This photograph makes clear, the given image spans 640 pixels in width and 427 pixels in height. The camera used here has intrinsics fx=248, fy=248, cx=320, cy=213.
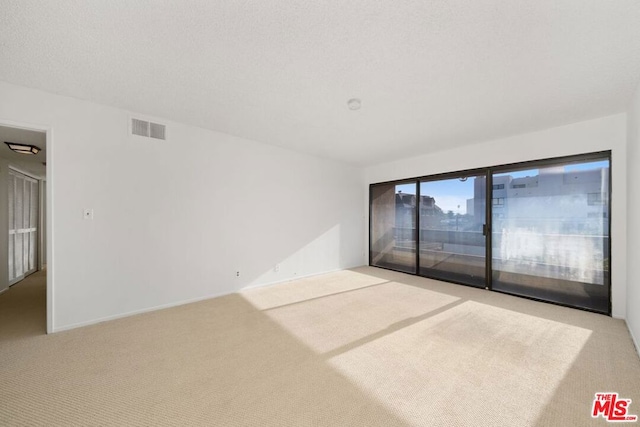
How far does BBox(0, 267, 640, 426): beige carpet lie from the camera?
1.60 m

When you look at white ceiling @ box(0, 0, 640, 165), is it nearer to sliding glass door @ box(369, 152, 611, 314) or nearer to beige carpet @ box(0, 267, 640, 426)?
sliding glass door @ box(369, 152, 611, 314)

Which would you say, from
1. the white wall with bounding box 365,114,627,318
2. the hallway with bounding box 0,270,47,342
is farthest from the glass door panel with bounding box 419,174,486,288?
the hallway with bounding box 0,270,47,342

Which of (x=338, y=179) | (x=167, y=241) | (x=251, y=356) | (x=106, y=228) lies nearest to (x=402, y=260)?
(x=338, y=179)

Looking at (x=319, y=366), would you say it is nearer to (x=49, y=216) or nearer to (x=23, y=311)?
(x=49, y=216)

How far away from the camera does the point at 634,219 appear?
2.65 meters

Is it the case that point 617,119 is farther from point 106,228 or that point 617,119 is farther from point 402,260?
point 106,228

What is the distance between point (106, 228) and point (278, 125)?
257 centimetres

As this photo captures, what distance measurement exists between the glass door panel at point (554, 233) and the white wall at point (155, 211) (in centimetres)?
355

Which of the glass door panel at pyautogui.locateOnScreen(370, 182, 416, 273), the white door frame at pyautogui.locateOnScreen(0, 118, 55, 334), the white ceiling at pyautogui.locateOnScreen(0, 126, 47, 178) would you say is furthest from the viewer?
the glass door panel at pyautogui.locateOnScreen(370, 182, 416, 273)

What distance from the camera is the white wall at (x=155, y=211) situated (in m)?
2.81

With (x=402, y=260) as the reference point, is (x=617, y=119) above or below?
above

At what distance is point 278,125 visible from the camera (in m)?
3.67

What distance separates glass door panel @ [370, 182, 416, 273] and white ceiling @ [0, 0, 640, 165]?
8.02ft

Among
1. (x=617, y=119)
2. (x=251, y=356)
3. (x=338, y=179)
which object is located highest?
(x=617, y=119)
